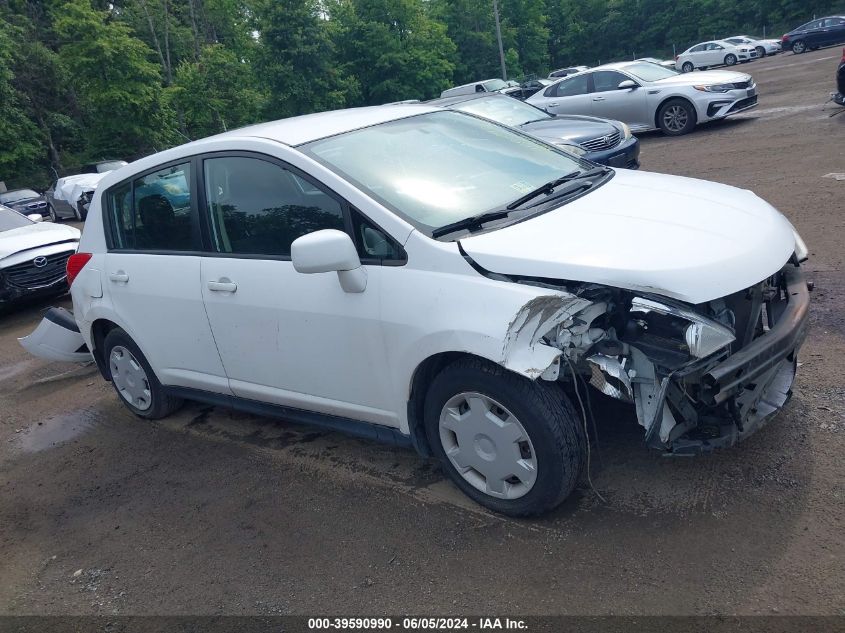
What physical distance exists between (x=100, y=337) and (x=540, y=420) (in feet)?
12.2

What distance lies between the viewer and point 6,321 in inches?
380

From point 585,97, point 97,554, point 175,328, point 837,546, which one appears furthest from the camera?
point 585,97

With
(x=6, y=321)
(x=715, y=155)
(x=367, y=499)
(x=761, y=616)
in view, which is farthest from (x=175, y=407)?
(x=715, y=155)

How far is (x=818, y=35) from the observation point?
106ft

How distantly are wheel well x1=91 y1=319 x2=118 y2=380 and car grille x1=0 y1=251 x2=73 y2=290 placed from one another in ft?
15.7

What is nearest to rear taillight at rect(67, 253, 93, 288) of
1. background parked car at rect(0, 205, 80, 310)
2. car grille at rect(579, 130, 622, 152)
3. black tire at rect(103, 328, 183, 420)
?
black tire at rect(103, 328, 183, 420)

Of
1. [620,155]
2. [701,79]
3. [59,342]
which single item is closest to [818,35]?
[701,79]

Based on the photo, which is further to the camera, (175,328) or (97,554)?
(175,328)

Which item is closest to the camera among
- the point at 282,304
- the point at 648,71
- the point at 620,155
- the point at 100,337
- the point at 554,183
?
the point at 282,304

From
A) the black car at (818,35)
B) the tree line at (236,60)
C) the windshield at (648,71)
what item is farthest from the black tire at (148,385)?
the black car at (818,35)

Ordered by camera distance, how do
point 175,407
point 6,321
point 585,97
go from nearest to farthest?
1. point 175,407
2. point 6,321
3. point 585,97

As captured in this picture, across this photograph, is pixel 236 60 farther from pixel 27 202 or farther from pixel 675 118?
pixel 675 118

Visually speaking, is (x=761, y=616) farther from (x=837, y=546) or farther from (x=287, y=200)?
(x=287, y=200)

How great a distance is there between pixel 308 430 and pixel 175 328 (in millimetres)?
1039
